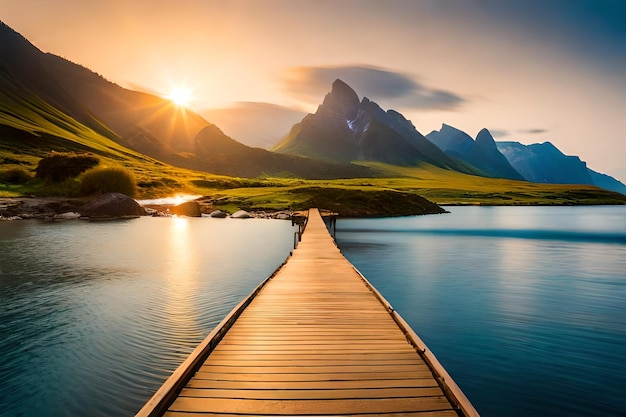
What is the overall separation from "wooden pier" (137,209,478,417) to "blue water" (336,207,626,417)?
13.5ft

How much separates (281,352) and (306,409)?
2.98m

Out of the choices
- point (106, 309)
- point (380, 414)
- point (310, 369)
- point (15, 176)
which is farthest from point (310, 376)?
point (15, 176)

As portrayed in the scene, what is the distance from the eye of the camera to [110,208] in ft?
262

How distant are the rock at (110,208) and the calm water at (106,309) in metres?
27.8

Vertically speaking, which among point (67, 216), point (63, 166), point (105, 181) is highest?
point (63, 166)

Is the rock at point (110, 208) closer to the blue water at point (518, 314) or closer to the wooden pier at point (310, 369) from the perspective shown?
the blue water at point (518, 314)

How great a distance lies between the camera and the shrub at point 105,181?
90.1 meters

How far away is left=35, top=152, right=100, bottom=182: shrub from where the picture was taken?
3880 inches

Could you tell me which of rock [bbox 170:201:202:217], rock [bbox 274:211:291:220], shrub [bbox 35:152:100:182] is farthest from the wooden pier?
shrub [bbox 35:152:100:182]

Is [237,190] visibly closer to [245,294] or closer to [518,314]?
[245,294]

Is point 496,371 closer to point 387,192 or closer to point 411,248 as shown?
point 411,248

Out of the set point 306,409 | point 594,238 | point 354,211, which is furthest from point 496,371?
point 354,211

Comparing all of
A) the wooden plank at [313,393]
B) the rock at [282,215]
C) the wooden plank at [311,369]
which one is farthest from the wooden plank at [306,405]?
the rock at [282,215]

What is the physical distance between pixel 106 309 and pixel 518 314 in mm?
22475
